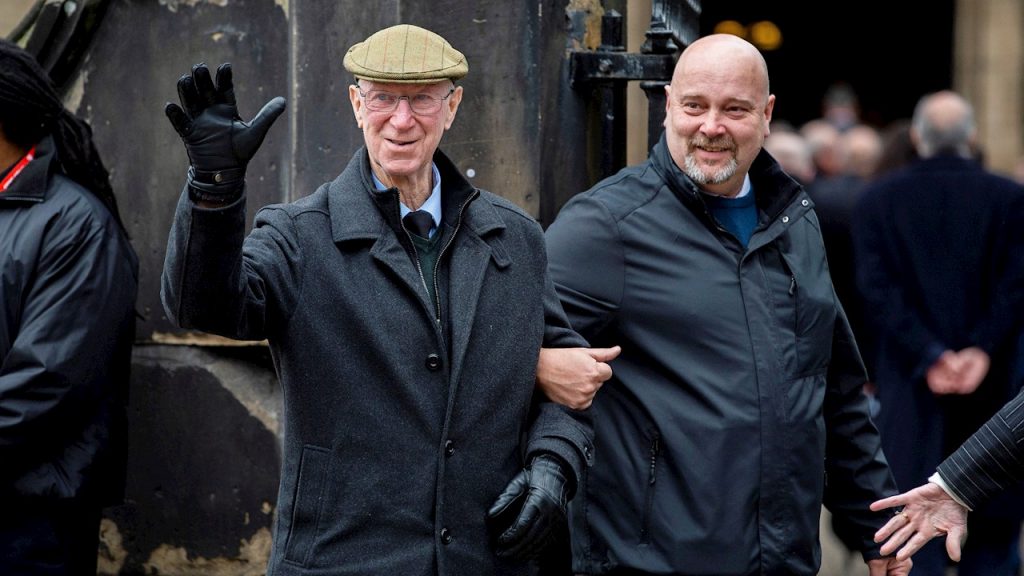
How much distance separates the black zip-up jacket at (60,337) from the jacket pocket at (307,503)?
3.50ft

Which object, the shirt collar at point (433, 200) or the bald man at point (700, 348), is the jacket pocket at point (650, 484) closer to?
the bald man at point (700, 348)

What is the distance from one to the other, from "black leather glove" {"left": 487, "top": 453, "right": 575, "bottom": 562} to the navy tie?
0.53m

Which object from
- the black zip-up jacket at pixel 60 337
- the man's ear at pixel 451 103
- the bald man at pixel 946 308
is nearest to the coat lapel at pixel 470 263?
the man's ear at pixel 451 103

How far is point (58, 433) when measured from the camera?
415 centimetres

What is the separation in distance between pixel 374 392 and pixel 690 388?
887 mm

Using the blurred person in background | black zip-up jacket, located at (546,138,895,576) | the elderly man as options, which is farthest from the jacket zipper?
the blurred person in background

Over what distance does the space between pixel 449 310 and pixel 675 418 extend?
0.72 metres

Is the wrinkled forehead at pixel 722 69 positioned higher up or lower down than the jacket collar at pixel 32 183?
higher up

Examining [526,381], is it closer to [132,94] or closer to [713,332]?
[713,332]

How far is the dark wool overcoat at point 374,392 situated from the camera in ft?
10.6

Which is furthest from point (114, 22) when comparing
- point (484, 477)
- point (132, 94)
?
point (484, 477)

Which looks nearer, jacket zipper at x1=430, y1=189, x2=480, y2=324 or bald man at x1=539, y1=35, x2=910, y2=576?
jacket zipper at x1=430, y1=189, x2=480, y2=324

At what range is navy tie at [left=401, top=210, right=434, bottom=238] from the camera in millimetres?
3418

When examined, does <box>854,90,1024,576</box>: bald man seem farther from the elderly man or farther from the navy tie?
the navy tie
